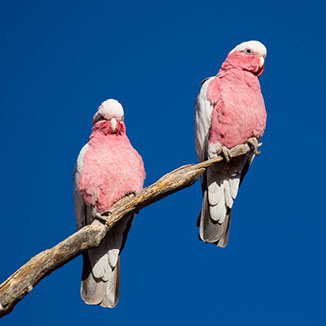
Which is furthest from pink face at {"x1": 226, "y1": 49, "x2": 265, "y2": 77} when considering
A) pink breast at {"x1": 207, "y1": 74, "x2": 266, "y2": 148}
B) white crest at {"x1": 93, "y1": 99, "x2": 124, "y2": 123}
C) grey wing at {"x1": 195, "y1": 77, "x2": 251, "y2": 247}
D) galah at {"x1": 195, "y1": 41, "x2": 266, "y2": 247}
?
white crest at {"x1": 93, "y1": 99, "x2": 124, "y2": 123}

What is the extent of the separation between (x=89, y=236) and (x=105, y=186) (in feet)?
1.62

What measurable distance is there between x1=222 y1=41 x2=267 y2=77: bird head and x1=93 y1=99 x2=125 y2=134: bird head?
43.1 inches

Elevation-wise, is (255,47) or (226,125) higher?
(255,47)

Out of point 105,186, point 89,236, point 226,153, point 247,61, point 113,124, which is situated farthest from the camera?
point 247,61

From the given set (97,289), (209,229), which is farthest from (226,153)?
(97,289)

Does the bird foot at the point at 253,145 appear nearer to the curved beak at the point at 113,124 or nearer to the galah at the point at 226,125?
the galah at the point at 226,125

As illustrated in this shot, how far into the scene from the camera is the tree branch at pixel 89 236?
4645 mm

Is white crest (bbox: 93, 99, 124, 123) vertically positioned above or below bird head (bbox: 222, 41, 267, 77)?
below

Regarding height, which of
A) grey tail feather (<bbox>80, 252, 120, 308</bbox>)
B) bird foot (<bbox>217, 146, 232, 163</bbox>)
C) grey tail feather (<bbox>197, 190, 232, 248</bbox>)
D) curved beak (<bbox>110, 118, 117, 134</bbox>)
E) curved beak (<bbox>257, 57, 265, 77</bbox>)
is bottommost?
grey tail feather (<bbox>80, 252, 120, 308</bbox>)

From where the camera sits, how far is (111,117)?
5.45m

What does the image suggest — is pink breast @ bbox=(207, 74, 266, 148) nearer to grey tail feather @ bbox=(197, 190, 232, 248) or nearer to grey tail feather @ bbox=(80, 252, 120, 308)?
grey tail feather @ bbox=(197, 190, 232, 248)

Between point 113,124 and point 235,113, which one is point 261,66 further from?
point 113,124

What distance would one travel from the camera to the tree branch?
464 centimetres

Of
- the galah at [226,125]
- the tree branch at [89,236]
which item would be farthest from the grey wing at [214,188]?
the tree branch at [89,236]
